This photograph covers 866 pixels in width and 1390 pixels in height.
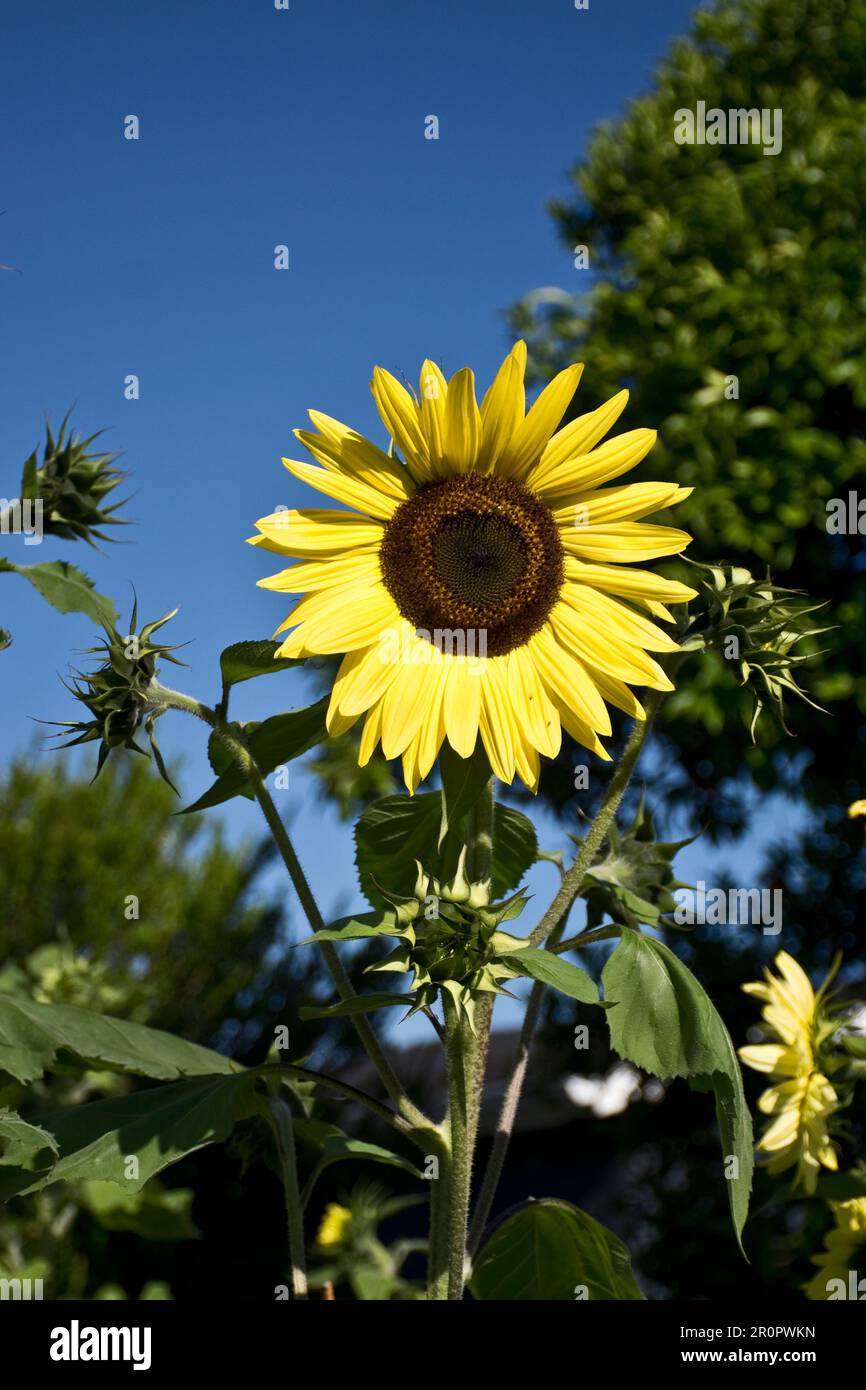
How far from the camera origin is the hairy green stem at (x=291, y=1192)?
158cm

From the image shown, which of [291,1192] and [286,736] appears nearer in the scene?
[286,736]

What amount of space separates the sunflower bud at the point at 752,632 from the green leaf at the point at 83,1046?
80cm

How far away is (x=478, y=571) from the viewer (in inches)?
58.6

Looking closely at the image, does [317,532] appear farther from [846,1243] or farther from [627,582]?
[846,1243]

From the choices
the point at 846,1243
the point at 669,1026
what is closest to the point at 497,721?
the point at 669,1026

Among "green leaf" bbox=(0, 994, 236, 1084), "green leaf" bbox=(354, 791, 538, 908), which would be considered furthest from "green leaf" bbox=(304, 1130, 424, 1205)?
"green leaf" bbox=(354, 791, 538, 908)

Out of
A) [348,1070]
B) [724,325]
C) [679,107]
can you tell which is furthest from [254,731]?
[679,107]

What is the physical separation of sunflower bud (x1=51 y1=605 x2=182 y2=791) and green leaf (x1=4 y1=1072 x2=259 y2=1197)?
367mm

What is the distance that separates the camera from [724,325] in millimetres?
5812

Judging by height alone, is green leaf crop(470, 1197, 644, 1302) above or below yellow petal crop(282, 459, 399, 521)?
below

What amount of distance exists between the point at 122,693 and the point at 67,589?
30cm

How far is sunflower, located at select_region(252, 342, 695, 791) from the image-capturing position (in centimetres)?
139

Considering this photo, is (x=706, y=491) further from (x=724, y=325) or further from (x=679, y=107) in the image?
(x=679, y=107)

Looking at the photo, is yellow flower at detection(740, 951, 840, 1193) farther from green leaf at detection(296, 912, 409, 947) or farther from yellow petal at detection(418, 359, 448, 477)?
yellow petal at detection(418, 359, 448, 477)
